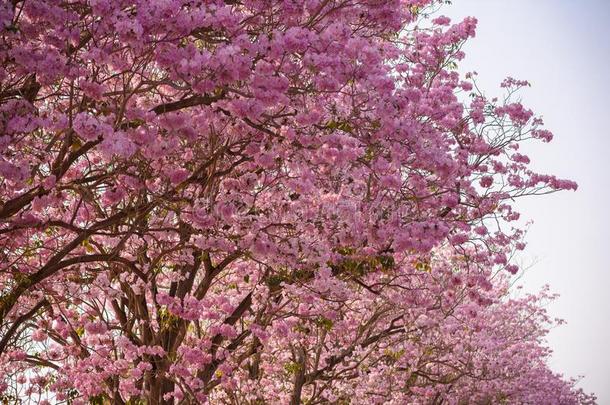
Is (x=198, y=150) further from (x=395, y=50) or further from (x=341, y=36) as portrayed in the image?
(x=395, y=50)

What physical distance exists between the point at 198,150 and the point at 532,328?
21.8 m

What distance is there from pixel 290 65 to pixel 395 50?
15.3 ft

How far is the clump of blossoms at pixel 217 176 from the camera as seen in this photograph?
6.45 metres

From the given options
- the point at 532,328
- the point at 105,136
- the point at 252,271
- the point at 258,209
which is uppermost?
the point at 532,328

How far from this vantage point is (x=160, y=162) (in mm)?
8258

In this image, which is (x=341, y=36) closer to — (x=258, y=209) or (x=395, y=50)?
(x=258, y=209)

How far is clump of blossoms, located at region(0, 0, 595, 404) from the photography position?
6.45 metres

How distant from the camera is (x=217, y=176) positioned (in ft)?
28.5

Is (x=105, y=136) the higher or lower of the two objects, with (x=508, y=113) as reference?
lower

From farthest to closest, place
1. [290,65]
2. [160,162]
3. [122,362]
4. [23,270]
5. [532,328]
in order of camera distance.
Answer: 1. [532,328]
2. [122,362]
3. [23,270]
4. [160,162]
5. [290,65]

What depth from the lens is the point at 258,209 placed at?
358 inches

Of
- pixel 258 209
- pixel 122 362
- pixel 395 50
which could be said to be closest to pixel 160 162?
pixel 258 209

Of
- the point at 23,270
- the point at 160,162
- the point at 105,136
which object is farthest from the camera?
the point at 23,270

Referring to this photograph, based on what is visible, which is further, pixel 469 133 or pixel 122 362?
pixel 469 133
